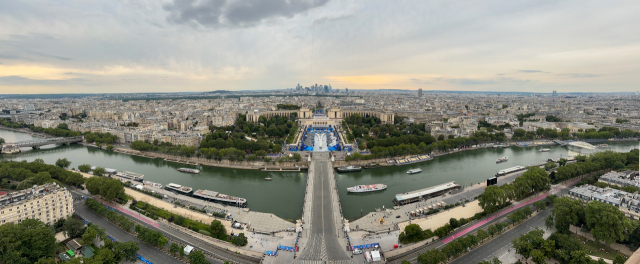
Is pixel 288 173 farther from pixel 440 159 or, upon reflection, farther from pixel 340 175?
pixel 440 159

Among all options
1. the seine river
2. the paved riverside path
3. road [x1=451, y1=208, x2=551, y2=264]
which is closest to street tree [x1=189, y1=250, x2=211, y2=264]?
the paved riverside path

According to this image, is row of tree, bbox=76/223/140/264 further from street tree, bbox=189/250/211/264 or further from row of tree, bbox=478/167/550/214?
row of tree, bbox=478/167/550/214

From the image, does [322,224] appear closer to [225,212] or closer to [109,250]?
[225,212]

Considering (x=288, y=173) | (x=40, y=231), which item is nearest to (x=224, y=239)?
(x=40, y=231)

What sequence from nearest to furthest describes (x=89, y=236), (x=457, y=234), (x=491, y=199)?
(x=89, y=236) < (x=457, y=234) < (x=491, y=199)

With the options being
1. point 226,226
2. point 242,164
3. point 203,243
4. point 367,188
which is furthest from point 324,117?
point 203,243

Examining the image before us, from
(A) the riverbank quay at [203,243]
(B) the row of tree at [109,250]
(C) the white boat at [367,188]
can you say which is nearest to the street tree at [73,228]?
(B) the row of tree at [109,250]
